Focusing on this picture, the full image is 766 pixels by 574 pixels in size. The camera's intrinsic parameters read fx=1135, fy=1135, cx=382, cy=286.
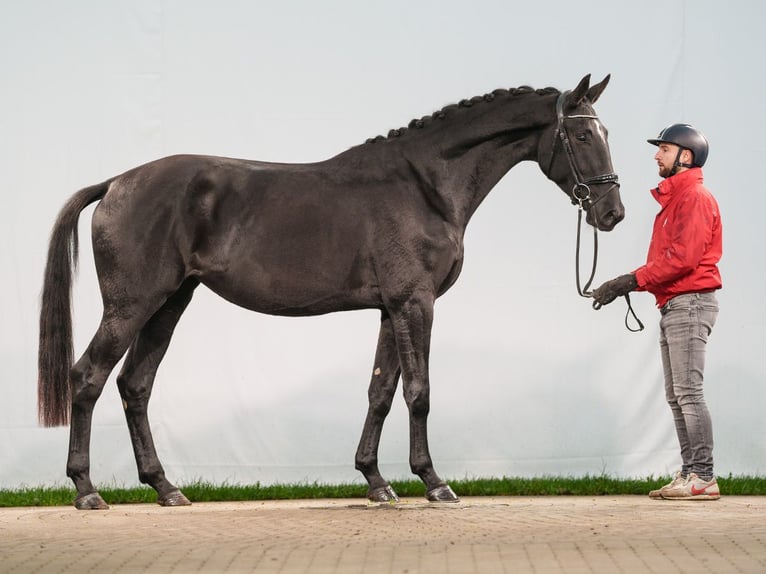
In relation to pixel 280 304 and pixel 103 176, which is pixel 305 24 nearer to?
pixel 103 176

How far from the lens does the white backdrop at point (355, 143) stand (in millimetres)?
6934

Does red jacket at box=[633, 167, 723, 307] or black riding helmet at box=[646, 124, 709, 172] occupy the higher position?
black riding helmet at box=[646, 124, 709, 172]

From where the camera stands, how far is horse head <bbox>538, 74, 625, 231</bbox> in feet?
18.0

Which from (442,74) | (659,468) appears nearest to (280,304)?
(442,74)

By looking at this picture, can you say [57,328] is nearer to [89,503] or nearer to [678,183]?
[89,503]

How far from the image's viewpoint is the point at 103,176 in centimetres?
693

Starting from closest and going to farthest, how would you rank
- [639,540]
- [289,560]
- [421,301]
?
1. [289,560]
2. [639,540]
3. [421,301]

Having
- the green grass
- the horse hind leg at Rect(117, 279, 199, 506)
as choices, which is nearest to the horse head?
the green grass

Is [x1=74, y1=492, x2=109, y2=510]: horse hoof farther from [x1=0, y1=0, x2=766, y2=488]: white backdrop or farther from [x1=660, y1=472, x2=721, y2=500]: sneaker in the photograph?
[x1=660, y1=472, x2=721, y2=500]: sneaker

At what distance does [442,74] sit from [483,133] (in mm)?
1703

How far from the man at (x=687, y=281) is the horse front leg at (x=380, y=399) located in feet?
3.59

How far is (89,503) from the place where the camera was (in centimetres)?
559

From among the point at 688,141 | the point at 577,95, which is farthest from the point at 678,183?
the point at 577,95

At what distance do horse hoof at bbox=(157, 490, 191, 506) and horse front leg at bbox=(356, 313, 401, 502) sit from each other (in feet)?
3.14
